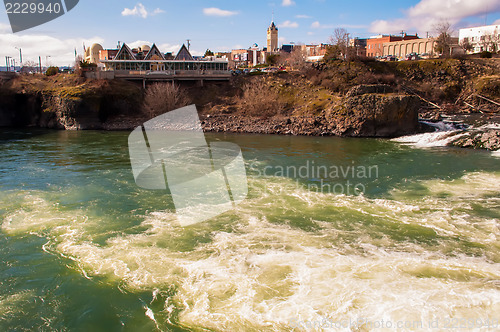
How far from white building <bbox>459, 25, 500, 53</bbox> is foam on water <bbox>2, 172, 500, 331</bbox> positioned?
290 feet

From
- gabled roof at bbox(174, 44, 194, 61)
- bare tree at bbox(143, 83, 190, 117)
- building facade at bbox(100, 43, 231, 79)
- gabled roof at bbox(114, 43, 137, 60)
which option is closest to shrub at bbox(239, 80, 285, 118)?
bare tree at bbox(143, 83, 190, 117)

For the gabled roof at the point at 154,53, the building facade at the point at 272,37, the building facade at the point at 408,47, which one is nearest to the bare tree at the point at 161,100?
the gabled roof at the point at 154,53

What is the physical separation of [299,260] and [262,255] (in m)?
1.31

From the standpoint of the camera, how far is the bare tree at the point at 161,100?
53156 millimetres

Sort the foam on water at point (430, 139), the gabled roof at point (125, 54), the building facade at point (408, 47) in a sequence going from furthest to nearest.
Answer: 1. the building facade at point (408, 47)
2. the gabled roof at point (125, 54)
3. the foam on water at point (430, 139)

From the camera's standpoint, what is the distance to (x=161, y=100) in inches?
2095

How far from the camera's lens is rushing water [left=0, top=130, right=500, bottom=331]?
10.1 meters

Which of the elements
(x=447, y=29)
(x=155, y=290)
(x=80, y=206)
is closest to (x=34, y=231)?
(x=80, y=206)

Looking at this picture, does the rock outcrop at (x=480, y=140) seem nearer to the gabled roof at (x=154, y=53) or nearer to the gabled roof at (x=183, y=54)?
the gabled roof at (x=183, y=54)

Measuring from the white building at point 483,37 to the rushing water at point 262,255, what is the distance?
82.8m

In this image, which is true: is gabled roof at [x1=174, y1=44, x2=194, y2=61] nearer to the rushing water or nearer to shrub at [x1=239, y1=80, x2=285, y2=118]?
shrub at [x1=239, y1=80, x2=285, y2=118]

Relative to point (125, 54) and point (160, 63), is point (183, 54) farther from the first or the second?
point (125, 54)

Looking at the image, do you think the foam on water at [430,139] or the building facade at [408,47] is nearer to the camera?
the foam on water at [430,139]

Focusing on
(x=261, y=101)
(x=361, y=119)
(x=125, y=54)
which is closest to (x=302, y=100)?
(x=261, y=101)
